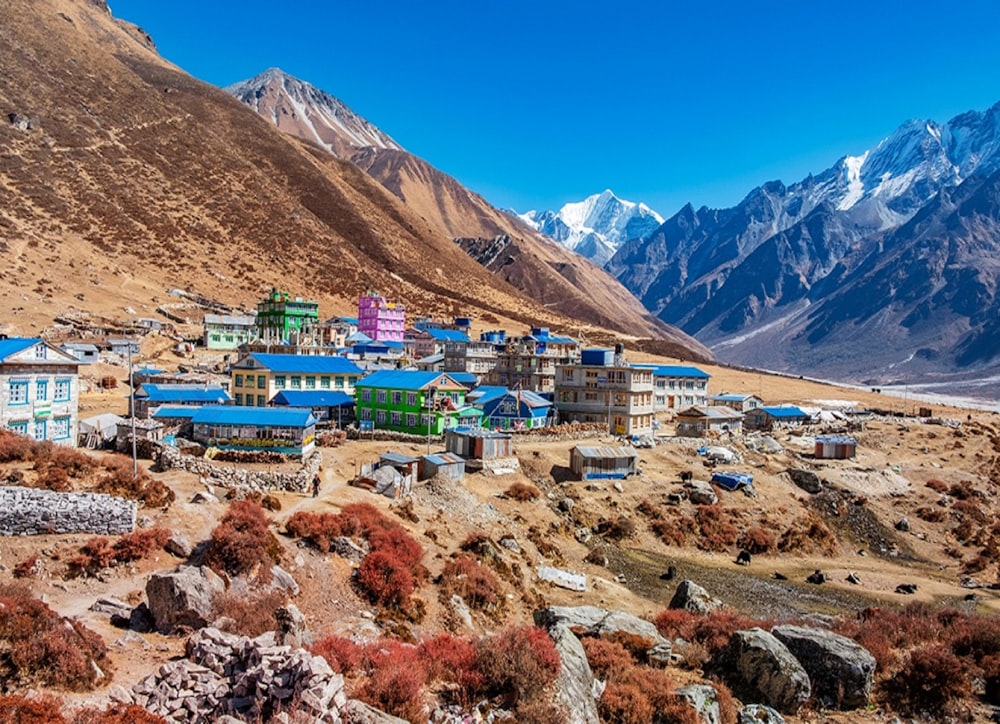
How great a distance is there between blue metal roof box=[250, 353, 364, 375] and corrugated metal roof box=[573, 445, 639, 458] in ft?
74.9

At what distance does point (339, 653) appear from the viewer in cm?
1596

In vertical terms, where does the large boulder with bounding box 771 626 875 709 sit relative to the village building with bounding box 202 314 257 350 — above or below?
below

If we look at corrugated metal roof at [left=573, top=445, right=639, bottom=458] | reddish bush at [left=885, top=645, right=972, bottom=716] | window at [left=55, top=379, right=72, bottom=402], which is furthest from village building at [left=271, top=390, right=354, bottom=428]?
reddish bush at [left=885, top=645, right=972, bottom=716]

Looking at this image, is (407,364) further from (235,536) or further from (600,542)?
(235,536)

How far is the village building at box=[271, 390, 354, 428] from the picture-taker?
55.1 meters

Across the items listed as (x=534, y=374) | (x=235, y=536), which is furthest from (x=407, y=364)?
(x=235, y=536)

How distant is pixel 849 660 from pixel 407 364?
69.8 meters

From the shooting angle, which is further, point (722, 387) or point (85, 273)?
point (722, 387)

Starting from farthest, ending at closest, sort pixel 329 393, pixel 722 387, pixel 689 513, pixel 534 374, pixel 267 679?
pixel 722 387
pixel 534 374
pixel 329 393
pixel 689 513
pixel 267 679

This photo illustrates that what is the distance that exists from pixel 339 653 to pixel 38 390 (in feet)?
98.7

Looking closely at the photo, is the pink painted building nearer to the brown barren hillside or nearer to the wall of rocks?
the brown barren hillside

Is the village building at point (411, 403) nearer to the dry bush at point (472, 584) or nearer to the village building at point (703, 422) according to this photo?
the village building at point (703, 422)

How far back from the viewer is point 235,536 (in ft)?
69.8

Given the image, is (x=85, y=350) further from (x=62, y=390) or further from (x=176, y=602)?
(x=176, y=602)
